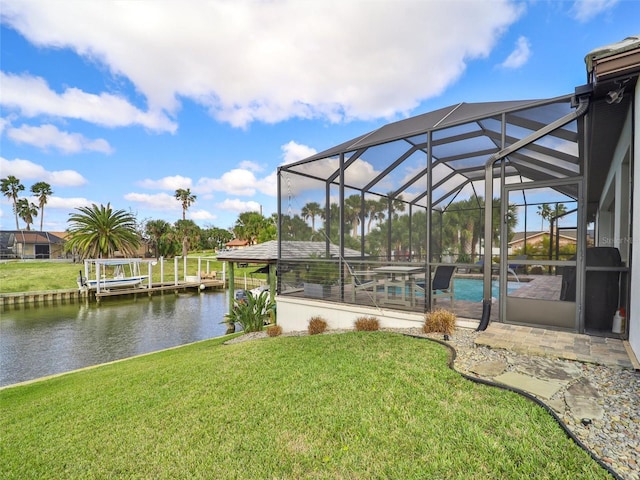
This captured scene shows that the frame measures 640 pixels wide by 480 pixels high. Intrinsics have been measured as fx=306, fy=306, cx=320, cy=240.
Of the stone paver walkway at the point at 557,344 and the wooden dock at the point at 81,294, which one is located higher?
the stone paver walkway at the point at 557,344

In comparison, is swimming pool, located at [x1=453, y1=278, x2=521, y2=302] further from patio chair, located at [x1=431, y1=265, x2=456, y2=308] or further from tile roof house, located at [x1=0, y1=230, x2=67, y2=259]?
tile roof house, located at [x1=0, y1=230, x2=67, y2=259]

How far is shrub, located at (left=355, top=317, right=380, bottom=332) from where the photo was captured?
604 cm

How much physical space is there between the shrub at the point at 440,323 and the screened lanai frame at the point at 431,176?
50 cm

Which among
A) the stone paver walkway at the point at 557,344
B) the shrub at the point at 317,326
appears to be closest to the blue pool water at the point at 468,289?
the shrub at the point at 317,326

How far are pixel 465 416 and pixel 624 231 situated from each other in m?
4.36

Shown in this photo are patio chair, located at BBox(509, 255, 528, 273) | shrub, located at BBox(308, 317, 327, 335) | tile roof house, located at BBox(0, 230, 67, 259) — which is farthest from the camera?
tile roof house, located at BBox(0, 230, 67, 259)

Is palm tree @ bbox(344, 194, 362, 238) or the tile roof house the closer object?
palm tree @ bbox(344, 194, 362, 238)

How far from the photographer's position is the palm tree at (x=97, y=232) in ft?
93.9

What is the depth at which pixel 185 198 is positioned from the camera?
48.0 metres

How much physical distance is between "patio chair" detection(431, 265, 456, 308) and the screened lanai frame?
136 mm

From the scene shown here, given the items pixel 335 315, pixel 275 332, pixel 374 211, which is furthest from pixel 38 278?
pixel 374 211

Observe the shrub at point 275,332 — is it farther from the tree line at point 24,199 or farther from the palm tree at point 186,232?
the tree line at point 24,199

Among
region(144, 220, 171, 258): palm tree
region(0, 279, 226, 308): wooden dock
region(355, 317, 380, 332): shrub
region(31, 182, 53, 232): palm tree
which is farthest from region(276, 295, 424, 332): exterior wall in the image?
region(31, 182, 53, 232): palm tree

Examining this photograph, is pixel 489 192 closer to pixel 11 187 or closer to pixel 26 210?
pixel 11 187
